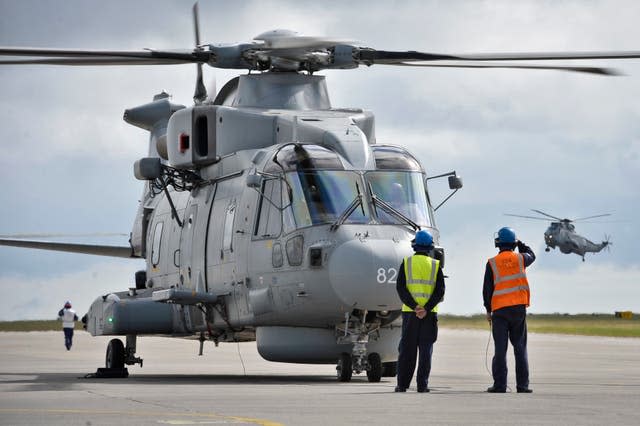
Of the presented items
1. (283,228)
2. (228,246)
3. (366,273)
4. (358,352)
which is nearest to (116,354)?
(228,246)

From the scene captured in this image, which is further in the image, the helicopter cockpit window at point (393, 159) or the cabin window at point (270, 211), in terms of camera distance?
the helicopter cockpit window at point (393, 159)

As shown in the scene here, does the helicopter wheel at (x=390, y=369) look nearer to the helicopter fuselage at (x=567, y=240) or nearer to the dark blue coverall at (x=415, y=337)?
the dark blue coverall at (x=415, y=337)

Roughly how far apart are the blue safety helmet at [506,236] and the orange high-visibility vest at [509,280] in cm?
21

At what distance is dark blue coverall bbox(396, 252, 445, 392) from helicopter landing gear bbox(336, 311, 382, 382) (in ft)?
7.76

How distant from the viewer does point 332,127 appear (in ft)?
64.1

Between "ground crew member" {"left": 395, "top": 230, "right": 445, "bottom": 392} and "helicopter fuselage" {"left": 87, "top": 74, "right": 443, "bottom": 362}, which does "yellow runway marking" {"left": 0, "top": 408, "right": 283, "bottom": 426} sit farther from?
"helicopter fuselage" {"left": 87, "top": 74, "right": 443, "bottom": 362}

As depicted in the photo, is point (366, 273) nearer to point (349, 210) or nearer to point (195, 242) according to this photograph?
point (349, 210)

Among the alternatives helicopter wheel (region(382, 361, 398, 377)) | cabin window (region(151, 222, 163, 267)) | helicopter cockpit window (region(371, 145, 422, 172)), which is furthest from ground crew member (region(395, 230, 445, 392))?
cabin window (region(151, 222, 163, 267))

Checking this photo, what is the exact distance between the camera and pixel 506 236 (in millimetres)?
15859

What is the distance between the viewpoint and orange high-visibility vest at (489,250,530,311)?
1562 cm

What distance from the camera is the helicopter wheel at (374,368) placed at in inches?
719

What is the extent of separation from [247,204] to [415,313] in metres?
4.79

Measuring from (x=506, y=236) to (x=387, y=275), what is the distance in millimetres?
Answer: 2139

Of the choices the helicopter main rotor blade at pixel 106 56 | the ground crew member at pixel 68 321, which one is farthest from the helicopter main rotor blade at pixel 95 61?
the ground crew member at pixel 68 321
